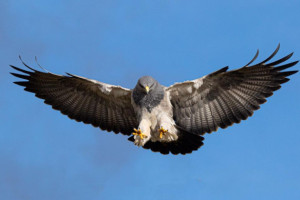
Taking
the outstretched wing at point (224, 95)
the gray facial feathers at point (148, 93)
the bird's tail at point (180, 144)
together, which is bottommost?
the bird's tail at point (180, 144)

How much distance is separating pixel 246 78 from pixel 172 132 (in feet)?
7.79

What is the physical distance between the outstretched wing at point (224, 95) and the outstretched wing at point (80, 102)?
1523mm

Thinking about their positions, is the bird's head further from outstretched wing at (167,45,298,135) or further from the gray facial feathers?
outstretched wing at (167,45,298,135)

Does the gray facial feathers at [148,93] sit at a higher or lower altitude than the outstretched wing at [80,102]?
lower

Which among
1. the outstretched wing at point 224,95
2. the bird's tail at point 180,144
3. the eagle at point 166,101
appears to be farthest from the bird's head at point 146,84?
the bird's tail at point 180,144

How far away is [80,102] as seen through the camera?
667 inches

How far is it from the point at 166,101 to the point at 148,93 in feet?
1.79

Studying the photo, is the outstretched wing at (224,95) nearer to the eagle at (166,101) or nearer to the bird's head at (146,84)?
the eagle at (166,101)

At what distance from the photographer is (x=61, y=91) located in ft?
55.6

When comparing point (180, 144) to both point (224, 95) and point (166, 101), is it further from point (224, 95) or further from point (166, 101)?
point (224, 95)

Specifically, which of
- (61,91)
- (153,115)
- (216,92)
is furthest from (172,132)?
(61,91)

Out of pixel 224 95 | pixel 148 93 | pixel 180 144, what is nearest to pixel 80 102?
pixel 148 93

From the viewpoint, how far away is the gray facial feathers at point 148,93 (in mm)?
15297

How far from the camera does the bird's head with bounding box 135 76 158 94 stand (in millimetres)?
15198
